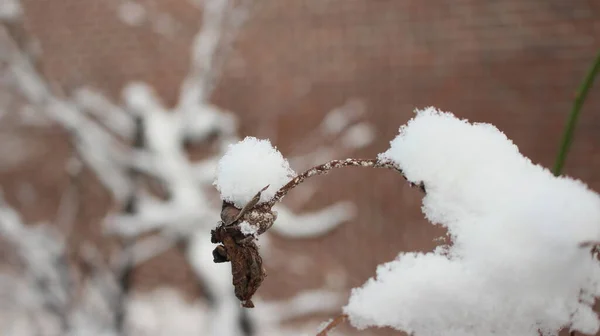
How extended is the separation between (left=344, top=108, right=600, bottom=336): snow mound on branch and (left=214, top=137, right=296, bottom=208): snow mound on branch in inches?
2.4

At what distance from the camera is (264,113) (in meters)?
2.59

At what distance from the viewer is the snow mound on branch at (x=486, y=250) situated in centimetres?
24

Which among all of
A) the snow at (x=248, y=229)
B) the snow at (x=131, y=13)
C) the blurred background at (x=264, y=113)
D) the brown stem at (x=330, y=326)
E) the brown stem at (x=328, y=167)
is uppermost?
Answer: the snow at (x=131, y=13)

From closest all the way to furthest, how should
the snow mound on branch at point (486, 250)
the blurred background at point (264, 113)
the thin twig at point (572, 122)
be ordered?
1. the snow mound on branch at point (486, 250)
2. the thin twig at point (572, 122)
3. the blurred background at point (264, 113)

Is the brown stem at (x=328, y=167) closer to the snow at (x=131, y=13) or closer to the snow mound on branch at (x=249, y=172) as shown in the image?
the snow mound on branch at (x=249, y=172)

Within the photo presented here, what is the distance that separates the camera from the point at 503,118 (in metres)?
2.16

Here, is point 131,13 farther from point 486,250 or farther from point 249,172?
point 486,250

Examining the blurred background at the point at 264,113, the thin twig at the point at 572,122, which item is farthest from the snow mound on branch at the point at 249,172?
the blurred background at the point at 264,113

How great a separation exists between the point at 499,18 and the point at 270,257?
1.39m

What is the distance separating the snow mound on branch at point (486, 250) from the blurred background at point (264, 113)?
1.02 metres

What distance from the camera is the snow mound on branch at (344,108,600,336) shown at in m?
0.24

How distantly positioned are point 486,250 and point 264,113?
7.75 ft

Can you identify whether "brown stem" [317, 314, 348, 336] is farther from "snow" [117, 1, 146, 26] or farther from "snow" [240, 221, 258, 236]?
"snow" [117, 1, 146, 26]

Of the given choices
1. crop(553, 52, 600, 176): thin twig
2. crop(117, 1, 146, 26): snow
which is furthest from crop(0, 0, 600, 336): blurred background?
crop(553, 52, 600, 176): thin twig
